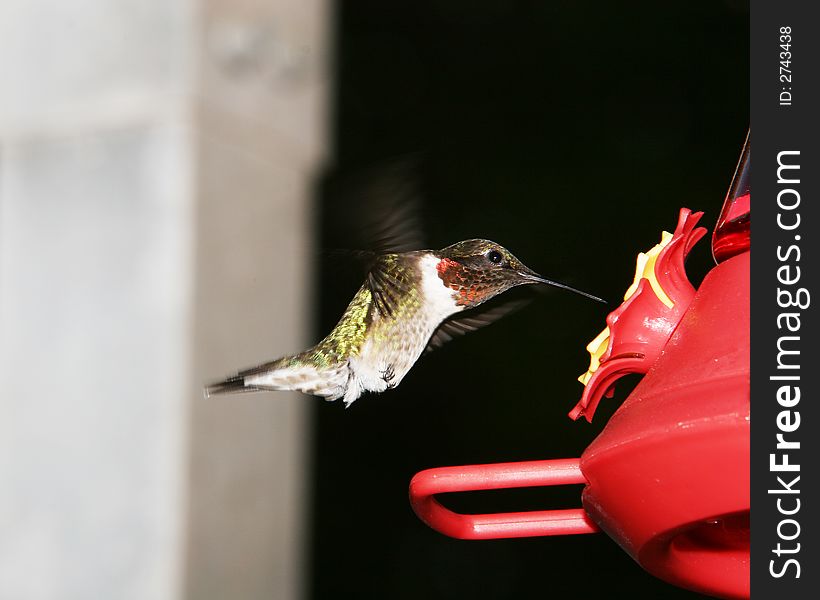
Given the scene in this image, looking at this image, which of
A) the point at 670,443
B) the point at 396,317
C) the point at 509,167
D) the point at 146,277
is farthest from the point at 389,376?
the point at 509,167

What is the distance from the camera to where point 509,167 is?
16.9 feet

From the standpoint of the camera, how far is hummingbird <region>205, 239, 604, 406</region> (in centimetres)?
142

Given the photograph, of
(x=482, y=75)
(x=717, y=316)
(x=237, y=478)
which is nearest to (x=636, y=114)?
(x=482, y=75)

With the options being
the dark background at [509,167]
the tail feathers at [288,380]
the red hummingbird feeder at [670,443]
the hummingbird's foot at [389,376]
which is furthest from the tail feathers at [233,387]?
the dark background at [509,167]

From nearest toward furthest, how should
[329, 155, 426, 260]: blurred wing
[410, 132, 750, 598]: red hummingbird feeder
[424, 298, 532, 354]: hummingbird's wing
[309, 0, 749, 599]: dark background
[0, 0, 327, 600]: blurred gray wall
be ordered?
1. [410, 132, 750, 598]: red hummingbird feeder
2. [329, 155, 426, 260]: blurred wing
3. [424, 298, 532, 354]: hummingbird's wing
4. [0, 0, 327, 600]: blurred gray wall
5. [309, 0, 749, 599]: dark background

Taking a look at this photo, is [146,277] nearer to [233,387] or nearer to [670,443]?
[233,387]

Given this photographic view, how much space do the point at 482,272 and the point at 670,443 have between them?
47cm

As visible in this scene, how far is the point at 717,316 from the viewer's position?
3.71ft

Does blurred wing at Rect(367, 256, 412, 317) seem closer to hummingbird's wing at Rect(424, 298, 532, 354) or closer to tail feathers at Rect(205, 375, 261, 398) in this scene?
hummingbird's wing at Rect(424, 298, 532, 354)

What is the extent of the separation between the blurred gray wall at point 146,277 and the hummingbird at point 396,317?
1.88 m

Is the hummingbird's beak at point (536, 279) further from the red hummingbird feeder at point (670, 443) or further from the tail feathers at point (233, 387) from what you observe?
the tail feathers at point (233, 387)

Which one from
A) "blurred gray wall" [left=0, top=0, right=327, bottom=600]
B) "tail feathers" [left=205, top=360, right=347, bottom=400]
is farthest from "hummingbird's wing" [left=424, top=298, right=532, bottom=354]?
"blurred gray wall" [left=0, top=0, right=327, bottom=600]

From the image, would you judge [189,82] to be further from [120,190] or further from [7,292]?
[7,292]

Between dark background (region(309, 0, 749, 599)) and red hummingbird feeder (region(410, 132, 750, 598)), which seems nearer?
red hummingbird feeder (region(410, 132, 750, 598))
